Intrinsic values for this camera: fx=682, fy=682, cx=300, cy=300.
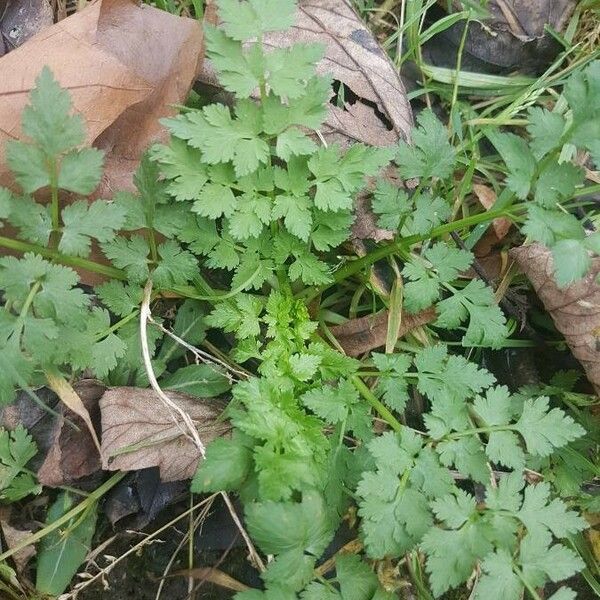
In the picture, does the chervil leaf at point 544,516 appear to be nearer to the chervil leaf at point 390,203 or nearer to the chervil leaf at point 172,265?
the chervil leaf at point 390,203

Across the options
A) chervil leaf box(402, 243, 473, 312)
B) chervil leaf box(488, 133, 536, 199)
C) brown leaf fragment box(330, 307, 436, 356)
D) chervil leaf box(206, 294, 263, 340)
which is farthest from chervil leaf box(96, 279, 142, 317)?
chervil leaf box(488, 133, 536, 199)

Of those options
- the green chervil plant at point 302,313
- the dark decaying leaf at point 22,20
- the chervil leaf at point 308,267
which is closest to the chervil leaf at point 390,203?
the green chervil plant at point 302,313

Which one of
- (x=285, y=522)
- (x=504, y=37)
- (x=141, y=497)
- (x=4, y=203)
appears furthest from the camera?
(x=504, y=37)

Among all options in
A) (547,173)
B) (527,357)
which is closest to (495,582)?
(527,357)

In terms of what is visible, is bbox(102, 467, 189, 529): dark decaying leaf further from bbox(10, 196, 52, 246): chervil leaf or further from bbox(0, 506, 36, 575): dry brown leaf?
bbox(10, 196, 52, 246): chervil leaf

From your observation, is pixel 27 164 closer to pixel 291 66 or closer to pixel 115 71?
pixel 115 71

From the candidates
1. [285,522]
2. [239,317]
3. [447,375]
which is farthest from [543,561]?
[239,317]
